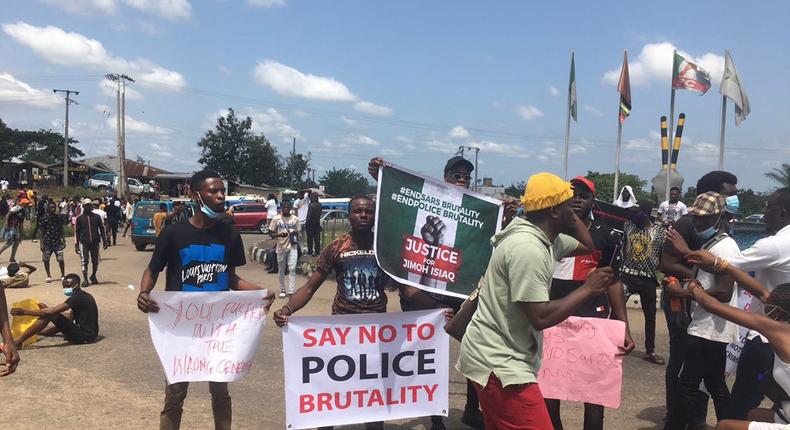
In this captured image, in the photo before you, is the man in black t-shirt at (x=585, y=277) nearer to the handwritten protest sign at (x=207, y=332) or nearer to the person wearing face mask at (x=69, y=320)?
the handwritten protest sign at (x=207, y=332)

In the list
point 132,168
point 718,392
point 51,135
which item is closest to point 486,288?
point 718,392

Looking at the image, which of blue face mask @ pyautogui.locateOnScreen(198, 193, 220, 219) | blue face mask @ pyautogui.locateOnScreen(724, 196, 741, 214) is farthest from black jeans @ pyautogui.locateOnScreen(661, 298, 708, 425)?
blue face mask @ pyautogui.locateOnScreen(198, 193, 220, 219)

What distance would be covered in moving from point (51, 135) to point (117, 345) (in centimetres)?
9046

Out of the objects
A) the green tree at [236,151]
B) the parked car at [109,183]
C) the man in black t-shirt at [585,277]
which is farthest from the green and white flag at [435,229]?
the green tree at [236,151]

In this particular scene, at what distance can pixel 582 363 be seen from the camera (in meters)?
4.08

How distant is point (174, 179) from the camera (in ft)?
219

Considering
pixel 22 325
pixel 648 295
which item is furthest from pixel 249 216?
pixel 648 295

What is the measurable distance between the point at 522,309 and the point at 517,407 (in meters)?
0.44

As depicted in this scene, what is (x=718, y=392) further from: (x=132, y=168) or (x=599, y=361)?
(x=132, y=168)

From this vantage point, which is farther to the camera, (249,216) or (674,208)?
(249,216)

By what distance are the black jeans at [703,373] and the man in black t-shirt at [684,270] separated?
0.22 feet

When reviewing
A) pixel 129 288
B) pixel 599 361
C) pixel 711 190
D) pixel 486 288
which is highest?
pixel 711 190

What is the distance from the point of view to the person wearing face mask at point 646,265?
7207 mm

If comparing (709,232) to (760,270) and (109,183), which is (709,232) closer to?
(760,270)
